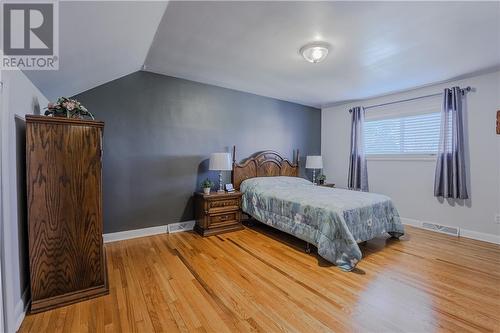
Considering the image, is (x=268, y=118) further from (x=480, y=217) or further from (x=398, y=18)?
(x=480, y=217)

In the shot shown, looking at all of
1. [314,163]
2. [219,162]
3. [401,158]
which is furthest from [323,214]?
[401,158]

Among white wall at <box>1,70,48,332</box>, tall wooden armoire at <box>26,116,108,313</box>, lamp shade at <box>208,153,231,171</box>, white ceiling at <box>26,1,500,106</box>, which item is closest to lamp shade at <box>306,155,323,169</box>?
white ceiling at <box>26,1,500,106</box>

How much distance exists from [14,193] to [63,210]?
306mm

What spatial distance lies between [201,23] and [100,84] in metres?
1.72

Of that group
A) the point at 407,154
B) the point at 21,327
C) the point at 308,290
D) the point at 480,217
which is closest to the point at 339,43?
the point at 308,290

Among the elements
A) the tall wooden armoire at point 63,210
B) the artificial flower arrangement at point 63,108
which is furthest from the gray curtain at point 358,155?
the artificial flower arrangement at point 63,108

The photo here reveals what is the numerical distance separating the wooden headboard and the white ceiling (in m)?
1.44

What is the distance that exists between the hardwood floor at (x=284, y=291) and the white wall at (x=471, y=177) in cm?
53

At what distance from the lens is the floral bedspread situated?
2.38m

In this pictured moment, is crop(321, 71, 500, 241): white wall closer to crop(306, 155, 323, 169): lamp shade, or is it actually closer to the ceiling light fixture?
crop(306, 155, 323, 169): lamp shade

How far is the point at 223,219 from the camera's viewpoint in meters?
3.45

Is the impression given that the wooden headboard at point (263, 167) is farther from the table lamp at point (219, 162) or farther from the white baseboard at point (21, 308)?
the white baseboard at point (21, 308)

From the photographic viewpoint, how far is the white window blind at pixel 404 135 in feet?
12.0

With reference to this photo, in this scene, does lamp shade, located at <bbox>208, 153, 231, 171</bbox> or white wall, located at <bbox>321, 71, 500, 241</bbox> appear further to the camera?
lamp shade, located at <bbox>208, 153, 231, 171</bbox>
